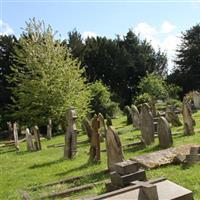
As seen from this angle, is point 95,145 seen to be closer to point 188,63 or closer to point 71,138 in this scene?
point 71,138

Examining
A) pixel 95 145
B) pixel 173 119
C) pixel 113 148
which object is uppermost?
pixel 173 119

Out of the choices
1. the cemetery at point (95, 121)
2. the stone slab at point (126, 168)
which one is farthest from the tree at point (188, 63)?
the stone slab at point (126, 168)

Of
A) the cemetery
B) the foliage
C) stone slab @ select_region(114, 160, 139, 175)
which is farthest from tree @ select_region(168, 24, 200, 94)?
stone slab @ select_region(114, 160, 139, 175)

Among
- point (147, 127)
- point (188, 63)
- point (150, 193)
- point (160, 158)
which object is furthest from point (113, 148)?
point (188, 63)

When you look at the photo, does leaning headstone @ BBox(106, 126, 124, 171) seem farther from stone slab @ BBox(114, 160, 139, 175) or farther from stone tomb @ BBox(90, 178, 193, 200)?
stone tomb @ BBox(90, 178, 193, 200)

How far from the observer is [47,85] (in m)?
28.6

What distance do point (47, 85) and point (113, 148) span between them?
19.4 m

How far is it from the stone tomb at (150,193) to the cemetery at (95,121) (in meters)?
0.02

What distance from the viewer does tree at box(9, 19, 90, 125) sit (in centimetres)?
2836

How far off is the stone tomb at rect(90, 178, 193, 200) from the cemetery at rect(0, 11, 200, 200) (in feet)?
0.05

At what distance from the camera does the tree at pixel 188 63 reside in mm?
49062

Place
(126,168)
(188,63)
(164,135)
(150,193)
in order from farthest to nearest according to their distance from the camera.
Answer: (188,63) → (164,135) → (126,168) → (150,193)

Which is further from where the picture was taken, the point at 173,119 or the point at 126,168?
the point at 173,119

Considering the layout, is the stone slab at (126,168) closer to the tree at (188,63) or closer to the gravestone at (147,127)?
the gravestone at (147,127)
